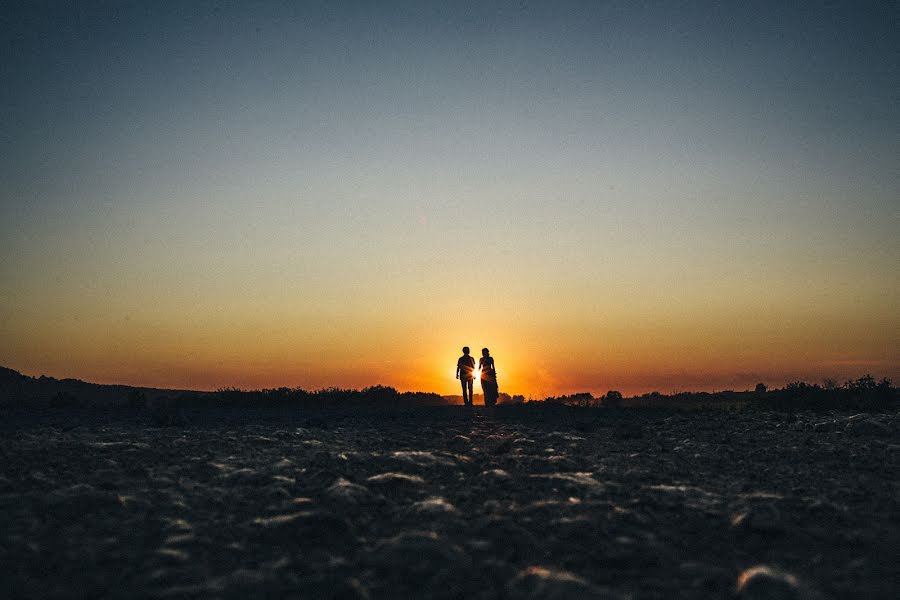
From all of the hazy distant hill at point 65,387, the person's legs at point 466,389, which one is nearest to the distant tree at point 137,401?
the hazy distant hill at point 65,387

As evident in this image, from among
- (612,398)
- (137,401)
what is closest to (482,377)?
(612,398)

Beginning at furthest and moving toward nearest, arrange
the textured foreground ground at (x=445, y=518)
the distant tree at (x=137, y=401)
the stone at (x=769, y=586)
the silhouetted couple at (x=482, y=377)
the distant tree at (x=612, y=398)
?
the silhouetted couple at (x=482, y=377) → the distant tree at (x=612, y=398) → the distant tree at (x=137, y=401) → the textured foreground ground at (x=445, y=518) → the stone at (x=769, y=586)

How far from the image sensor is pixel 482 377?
70.1 feet

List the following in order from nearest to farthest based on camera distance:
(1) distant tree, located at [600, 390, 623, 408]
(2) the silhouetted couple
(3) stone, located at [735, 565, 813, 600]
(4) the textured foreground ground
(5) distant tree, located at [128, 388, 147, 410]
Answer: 1. (3) stone, located at [735, 565, 813, 600]
2. (4) the textured foreground ground
3. (5) distant tree, located at [128, 388, 147, 410]
4. (1) distant tree, located at [600, 390, 623, 408]
5. (2) the silhouetted couple

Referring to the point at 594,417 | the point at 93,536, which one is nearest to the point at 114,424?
the point at 93,536

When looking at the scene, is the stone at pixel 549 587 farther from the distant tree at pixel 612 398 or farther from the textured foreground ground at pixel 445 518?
the distant tree at pixel 612 398

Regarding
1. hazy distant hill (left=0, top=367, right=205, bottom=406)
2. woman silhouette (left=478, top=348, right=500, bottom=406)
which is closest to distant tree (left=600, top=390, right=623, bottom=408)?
woman silhouette (left=478, top=348, right=500, bottom=406)

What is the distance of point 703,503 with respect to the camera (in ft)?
16.8

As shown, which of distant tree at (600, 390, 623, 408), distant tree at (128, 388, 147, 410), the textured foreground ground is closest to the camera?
the textured foreground ground

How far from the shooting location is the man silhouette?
69.5 feet

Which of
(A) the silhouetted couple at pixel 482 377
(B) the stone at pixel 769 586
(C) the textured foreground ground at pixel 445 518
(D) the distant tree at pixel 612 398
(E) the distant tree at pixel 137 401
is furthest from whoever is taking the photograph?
(A) the silhouetted couple at pixel 482 377

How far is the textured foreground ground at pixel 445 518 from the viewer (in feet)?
11.7

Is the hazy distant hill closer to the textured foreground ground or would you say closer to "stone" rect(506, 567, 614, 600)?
the textured foreground ground

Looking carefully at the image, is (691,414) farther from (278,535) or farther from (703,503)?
(278,535)
